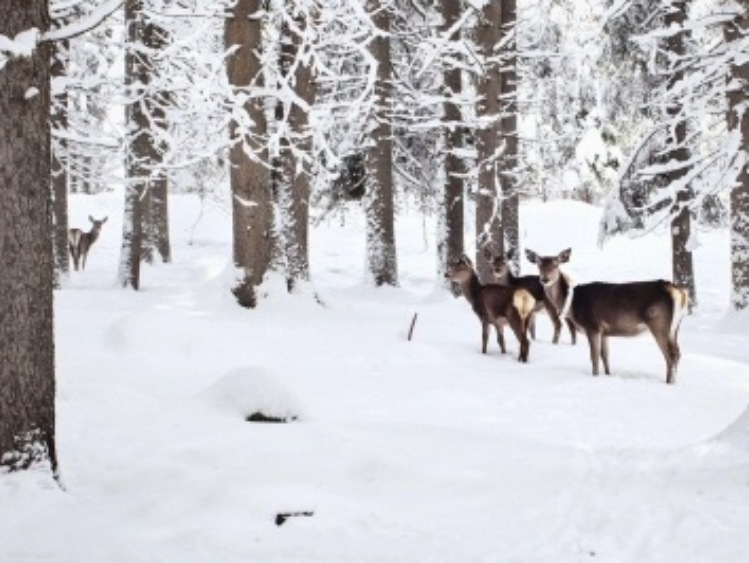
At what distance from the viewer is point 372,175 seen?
18859mm

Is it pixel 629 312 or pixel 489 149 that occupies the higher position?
pixel 489 149

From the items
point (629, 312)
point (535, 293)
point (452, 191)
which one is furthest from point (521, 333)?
point (452, 191)

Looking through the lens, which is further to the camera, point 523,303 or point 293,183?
point 293,183

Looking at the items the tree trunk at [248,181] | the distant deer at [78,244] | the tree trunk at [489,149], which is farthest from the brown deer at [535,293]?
the distant deer at [78,244]

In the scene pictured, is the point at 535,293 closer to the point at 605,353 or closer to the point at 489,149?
the point at 605,353

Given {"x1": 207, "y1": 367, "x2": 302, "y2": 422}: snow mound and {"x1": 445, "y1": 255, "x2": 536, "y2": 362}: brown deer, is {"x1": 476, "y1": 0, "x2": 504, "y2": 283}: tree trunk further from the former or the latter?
{"x1": 207, "y1": 367, "x2": 302, "y2": 422}: snow mound

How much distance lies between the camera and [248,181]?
13.0 meters

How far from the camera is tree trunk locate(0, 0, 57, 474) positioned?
484 cm

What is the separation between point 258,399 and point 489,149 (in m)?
10.4

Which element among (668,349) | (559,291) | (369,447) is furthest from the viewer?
(559,291)

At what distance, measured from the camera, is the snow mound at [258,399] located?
23.2 ft

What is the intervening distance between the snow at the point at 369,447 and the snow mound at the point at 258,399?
0.02 meters

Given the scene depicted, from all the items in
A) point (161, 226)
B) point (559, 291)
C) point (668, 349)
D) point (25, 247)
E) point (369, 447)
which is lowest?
point (369, 447)

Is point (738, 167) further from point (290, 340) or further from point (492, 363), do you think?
point (290, 340)
